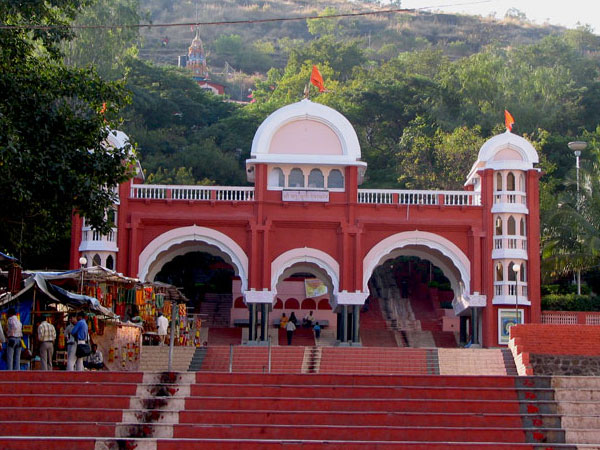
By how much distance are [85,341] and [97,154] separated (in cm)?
399

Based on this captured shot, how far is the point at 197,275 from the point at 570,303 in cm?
1660

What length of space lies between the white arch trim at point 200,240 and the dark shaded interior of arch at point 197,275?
8359 millimetres

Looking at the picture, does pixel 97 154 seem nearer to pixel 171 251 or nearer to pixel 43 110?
pixel 43 110

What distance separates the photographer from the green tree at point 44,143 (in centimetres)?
1941

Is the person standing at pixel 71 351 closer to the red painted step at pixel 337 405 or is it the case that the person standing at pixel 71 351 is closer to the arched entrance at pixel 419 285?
the red painted step at pixel 337 405

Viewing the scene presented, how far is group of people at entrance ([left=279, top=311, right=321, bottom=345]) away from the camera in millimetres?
33781

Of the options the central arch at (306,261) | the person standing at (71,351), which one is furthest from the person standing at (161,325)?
the person standing at (71,351)

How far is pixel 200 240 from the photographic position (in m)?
32.1

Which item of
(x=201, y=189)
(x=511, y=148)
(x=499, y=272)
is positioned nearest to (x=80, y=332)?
(x=201, y=189)

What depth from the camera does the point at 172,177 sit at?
146 feet

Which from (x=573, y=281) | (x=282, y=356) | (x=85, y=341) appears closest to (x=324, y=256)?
(x=282, y=356)

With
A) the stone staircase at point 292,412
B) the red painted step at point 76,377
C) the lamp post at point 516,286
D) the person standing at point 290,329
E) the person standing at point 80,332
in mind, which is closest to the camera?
the stone staircase at point 292,412

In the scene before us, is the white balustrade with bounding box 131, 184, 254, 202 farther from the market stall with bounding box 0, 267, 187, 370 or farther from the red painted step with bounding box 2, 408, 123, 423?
the red painted step with bounding box 2, 408, 123, 423

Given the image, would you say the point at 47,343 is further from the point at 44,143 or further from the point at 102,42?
the point at 102,42
